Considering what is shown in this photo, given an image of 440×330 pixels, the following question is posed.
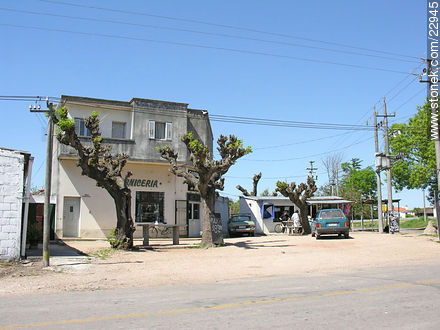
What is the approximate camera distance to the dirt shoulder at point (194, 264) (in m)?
10.4

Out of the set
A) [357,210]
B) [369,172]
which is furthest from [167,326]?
[369,172]

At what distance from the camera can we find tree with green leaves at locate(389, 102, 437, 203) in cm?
4009

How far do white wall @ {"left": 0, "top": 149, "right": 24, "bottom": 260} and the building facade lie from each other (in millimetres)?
10839

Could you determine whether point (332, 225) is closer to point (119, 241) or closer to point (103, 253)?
point (119, 241)

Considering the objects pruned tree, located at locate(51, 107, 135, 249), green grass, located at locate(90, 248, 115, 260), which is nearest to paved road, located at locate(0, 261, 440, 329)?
green grass, located at locate(90, 248, 115, 260)

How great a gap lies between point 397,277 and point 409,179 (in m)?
37.0

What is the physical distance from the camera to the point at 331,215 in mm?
23500

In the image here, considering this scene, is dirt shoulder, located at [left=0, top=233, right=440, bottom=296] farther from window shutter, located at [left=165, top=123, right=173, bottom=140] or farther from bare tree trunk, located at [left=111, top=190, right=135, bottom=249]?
window shutter, located at [left=165, top=123, right=173, bottom=140]

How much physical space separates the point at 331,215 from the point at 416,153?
25.1 m

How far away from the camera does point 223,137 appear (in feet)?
63.8

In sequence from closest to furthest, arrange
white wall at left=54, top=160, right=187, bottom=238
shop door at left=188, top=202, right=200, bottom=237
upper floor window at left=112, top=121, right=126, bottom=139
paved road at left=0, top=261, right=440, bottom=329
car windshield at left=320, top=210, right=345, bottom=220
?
1. paved road at left=0, top=261, right=440, bottom=329
2. car windshield at left=320, top=210, right=345, bottom=220
3. white wall at left=54, top=160, right=187, bottom=238
4. upper floor window at left=112, top=121, right=126, bottom=139
5. shop door at left=188, top=202, right=200, bottom=237

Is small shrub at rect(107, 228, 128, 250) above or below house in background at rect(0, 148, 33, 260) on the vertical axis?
below

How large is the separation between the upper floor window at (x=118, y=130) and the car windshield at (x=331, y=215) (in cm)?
1353

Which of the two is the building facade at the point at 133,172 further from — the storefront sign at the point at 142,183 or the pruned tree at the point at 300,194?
the pruned tree at the point at 300,194
